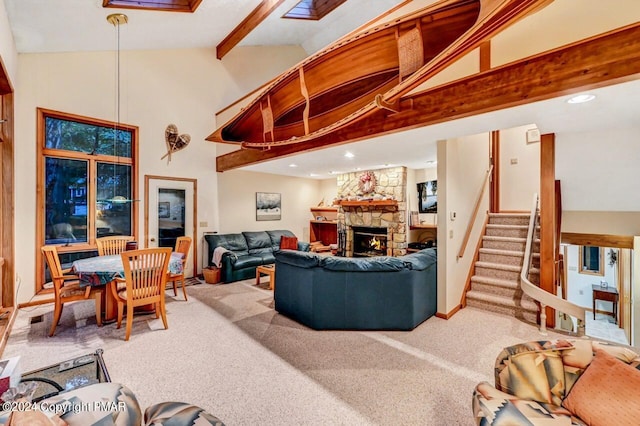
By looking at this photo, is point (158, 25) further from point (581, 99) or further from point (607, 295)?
point (607, 295)

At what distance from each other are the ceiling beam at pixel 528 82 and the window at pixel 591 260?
6206mm

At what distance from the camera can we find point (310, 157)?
5129mm

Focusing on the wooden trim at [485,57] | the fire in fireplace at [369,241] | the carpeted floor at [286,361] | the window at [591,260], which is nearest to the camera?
the carpeted floor at [286,361]

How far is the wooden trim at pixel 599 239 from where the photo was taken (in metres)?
3.78

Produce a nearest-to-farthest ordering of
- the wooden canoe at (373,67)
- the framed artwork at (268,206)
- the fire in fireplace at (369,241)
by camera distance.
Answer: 1. the wooden canoe at (373,67)
2. the fire in fireplace at (369,241)
3. the framed artwork at (268,206)

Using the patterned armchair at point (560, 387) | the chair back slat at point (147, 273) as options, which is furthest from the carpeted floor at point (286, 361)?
the patterned armchair at point (560, 387)

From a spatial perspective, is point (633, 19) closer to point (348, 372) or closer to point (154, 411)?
point (348, 372)

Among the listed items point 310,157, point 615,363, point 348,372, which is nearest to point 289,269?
point 348,372

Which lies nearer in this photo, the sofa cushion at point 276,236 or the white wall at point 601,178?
the white wall at point 601,178

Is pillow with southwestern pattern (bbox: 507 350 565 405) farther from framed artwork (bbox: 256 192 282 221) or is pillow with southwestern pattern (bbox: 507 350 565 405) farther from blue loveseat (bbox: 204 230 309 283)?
framed artwork (bbox: 256 192 282 221)

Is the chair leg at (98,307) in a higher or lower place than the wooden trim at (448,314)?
higher

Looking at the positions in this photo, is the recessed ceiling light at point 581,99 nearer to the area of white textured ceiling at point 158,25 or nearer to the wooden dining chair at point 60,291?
the area of white textured ceiling at point 158,25

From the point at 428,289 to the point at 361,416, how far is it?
6.79 feet

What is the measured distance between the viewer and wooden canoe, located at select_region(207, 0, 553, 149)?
1.00m
